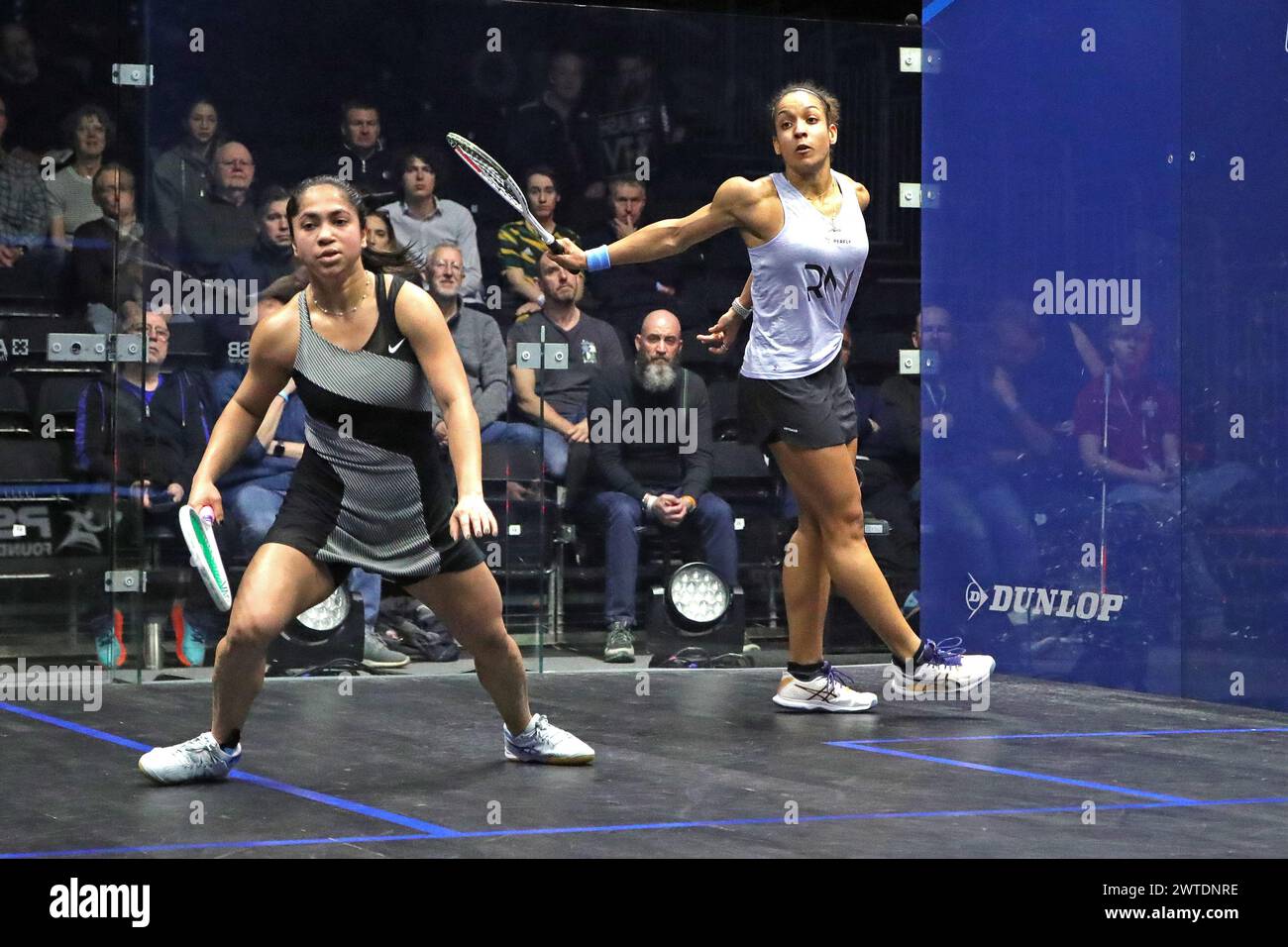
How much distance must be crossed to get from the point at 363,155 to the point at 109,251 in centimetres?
103

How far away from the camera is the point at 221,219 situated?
6844 millimetres

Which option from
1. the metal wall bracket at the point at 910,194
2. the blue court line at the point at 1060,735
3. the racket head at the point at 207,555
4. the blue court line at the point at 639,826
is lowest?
the blue court line at the point at 1060,735

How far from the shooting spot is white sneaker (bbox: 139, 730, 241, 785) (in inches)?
162

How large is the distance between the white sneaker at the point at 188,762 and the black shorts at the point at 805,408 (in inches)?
77.1

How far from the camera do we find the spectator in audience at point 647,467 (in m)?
7.17

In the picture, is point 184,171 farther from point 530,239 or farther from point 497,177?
point 497,177

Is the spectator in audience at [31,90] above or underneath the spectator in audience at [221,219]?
above

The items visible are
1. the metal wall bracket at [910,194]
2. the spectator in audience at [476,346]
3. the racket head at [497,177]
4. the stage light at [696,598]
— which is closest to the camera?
the racket head at [497,177]

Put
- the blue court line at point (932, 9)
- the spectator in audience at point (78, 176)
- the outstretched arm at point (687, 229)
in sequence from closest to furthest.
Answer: the outstretched arm at point (687, 229), the spectator in audience at point (78, 176), the blue court line at point (932, 9)

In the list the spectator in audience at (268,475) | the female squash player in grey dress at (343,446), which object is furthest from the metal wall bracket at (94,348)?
the female squash player in grey dress at (343,446)

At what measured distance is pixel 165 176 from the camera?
6770 millimetres

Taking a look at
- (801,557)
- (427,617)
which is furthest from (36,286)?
(801,557)

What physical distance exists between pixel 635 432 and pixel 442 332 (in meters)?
3.10

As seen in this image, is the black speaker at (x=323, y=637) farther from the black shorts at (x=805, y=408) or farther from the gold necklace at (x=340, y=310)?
the gold necklace at (x=340, y=310)
